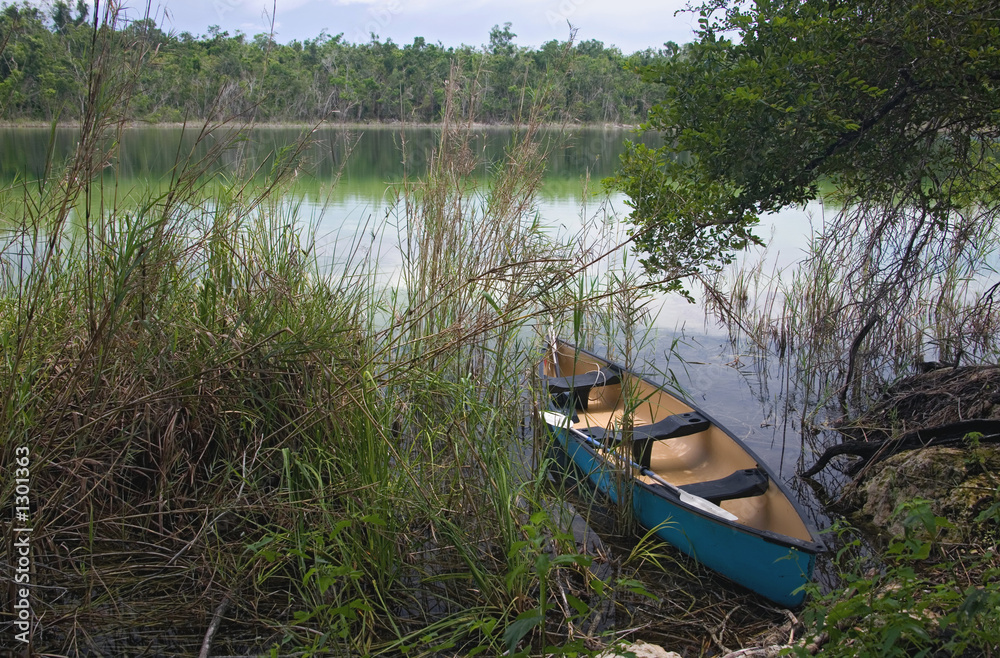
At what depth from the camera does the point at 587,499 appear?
148 inches

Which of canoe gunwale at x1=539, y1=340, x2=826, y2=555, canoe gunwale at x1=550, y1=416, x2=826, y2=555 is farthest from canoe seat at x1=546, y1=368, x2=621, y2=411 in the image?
canoe gunwale at x1=550, y1=416, x2=826, y2=555

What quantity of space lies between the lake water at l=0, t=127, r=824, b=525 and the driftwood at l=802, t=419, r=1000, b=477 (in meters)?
0.32

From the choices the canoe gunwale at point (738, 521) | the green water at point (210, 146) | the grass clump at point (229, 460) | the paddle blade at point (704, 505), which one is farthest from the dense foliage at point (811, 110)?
the grass clump at point (229, 460)

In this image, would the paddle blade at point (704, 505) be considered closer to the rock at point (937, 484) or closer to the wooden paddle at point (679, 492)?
the wooden paddle at point (679, 492)

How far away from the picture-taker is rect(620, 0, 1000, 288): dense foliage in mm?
3324

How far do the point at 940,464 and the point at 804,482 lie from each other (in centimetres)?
96

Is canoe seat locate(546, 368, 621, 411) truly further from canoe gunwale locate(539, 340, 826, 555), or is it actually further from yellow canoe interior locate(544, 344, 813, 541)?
canoe gunwale locate(539, 340, 826, 555)

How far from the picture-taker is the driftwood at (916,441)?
3.59 metres

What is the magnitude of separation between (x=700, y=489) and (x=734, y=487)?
0.55 ft

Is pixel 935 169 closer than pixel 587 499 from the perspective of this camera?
No

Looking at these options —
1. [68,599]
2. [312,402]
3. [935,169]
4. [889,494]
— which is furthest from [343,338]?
[935,169]

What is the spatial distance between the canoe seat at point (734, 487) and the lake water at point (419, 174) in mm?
604

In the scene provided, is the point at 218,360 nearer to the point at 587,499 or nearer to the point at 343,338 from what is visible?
the point at 343,338

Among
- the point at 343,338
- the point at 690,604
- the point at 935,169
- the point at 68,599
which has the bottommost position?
the point at 690,604
